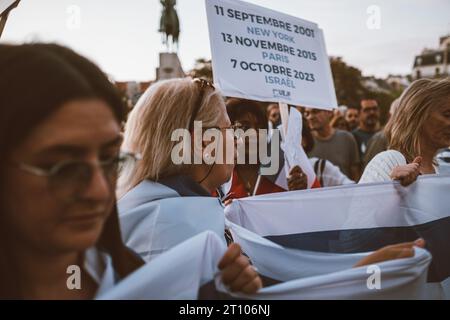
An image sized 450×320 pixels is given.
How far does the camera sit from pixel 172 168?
7.16 ft

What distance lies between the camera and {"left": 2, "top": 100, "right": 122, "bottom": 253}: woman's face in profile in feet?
3.67

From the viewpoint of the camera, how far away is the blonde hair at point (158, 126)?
213 centimetres

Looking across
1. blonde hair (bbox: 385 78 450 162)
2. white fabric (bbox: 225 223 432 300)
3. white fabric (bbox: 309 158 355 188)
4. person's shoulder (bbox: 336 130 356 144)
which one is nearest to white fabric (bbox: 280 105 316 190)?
white fabric (bbox: 309 158 355 188)

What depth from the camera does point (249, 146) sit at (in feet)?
12.4

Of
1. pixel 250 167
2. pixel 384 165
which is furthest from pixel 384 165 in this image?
pixel 250 167

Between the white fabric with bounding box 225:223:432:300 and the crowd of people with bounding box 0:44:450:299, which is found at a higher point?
the crowd of people with bounding box 0:44:450:299

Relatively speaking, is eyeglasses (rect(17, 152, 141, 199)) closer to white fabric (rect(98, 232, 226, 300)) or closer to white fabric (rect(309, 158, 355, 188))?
white fabric (rect(98, 232, 226, 300))

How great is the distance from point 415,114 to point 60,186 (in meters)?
2.25

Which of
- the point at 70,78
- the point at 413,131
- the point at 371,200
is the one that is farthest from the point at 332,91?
the point at 70,78

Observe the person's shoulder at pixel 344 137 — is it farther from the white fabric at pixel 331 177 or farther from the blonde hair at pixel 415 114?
the blonde hair at pixel 415 114

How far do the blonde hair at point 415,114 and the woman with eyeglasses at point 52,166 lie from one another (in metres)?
1.98

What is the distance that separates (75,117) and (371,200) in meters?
1.73

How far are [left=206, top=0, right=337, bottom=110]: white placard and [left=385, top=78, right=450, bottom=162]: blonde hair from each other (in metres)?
0.90
